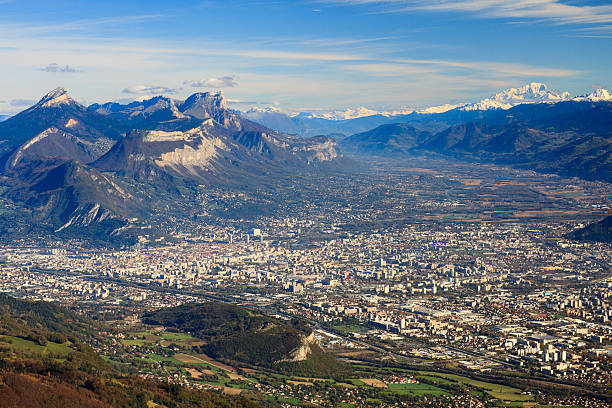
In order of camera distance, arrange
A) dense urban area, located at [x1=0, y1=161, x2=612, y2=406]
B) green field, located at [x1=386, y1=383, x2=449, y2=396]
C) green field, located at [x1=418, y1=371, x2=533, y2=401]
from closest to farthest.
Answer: green field, located at [x1=418, y1=371, x2=533, y2=401], green field, located at [x1=386, y1=383, x2=449, y2=396], dense urban area, located at [x1=0, y1=161, x2=612, y2=406]

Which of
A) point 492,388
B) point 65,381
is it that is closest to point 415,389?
point 492,388

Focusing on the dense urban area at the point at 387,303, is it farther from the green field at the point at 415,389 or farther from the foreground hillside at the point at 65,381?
the foreground hillside at the point at 65,381

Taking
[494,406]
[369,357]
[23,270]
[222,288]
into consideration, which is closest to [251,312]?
[369,357]

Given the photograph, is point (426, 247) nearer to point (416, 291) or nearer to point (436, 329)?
point (416, 291)

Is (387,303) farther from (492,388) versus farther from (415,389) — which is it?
(492,388)

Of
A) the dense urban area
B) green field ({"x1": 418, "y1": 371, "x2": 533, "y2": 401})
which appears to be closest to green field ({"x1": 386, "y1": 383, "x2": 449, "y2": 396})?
the dense urban area

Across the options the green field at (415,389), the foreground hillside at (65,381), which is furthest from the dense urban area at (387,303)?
the foreground hillside at (65,381)

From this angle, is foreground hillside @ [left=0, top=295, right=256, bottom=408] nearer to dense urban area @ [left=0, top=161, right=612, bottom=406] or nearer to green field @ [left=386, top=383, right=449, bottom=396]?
dense urban area @ [left=0, top=161, right=612, bottom=406]

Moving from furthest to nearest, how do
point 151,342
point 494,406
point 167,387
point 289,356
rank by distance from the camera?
1. point 151,342
2. point 289,356
3. point 494,406
4. point 167,387
